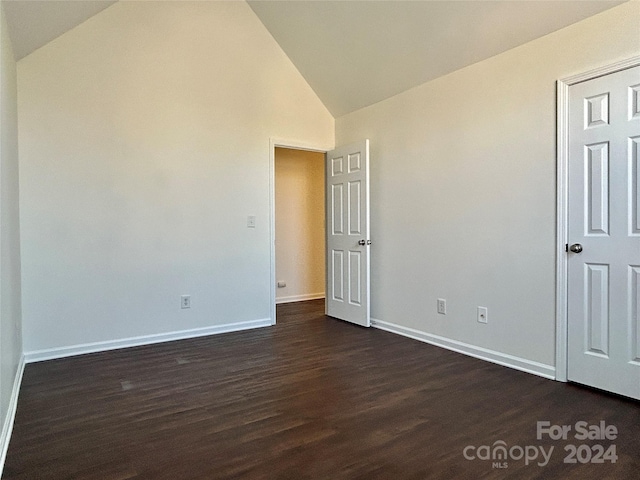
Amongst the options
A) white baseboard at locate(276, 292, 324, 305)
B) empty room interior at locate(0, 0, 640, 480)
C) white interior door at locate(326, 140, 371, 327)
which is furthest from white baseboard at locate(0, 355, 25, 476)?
white baseboard at locate(276, 292, 324, 305)

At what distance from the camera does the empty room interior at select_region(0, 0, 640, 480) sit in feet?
6.50

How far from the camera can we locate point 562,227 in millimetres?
2627

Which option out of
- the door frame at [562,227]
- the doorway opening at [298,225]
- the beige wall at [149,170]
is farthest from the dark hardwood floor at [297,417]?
the doorway opening at [298,225]

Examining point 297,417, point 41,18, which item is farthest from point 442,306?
point 41,18

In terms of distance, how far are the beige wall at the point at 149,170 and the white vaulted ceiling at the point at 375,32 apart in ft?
0.92

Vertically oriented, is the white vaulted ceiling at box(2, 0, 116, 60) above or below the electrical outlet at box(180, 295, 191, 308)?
above

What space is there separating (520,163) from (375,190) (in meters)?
1.58

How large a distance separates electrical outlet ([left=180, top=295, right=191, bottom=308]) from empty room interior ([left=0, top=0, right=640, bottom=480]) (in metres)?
0.01

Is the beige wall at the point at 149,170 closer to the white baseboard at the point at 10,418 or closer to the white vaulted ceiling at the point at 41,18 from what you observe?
the white vaulted ceiling at the point at 41,18

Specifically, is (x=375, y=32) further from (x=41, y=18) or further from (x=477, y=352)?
(x=477, y=352)

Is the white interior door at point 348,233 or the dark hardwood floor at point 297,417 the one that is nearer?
the dark hardwood floor at point 297,417

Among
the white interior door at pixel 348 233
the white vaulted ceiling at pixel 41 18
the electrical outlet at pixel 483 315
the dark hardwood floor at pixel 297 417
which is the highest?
the white vaulted ceiling at pixel 41 18

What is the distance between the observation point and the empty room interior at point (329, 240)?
6.50 feet

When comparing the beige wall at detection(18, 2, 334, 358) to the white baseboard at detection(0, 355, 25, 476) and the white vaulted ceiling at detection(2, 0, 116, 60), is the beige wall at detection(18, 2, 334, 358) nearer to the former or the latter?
the white vaulted ceiling at detection(2, 0, 116, 60)
